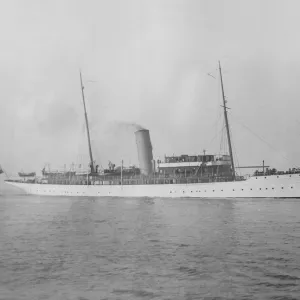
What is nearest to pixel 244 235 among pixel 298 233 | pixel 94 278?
pixel 298 233

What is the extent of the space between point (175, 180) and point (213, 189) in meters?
5.80

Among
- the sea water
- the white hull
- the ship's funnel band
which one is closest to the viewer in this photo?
the sea water

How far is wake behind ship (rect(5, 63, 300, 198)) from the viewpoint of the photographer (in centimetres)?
4245

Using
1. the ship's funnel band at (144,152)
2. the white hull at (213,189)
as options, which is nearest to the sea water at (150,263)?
the white hull at (213,189)

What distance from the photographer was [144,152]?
54656 millimetres

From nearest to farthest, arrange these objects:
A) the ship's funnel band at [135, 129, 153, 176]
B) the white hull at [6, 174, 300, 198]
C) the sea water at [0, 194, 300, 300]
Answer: the sea water at [0, 194, 300, 300], the white hull at [6, 174, 300, 198], the ship's funnel band at [135, 129, 153, 176]

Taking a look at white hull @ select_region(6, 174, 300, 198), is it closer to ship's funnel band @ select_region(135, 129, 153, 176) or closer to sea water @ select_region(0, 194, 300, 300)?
ship's funnel band @ select_region(135, 129, 153, 176)

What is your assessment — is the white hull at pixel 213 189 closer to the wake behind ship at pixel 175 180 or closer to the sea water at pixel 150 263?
the wake behind ship at pixel 175 180

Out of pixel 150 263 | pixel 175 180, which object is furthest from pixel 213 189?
pixel 150 263

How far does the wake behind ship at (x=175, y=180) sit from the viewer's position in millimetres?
42450

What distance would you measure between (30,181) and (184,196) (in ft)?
118

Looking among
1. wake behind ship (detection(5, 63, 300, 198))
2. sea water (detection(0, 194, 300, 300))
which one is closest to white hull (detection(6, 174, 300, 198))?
wake behind ship (detection(5, 63, 300, 198))

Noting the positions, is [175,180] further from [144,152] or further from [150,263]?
[150,263]

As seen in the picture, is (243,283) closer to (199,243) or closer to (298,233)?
(199,243)
